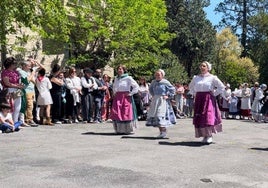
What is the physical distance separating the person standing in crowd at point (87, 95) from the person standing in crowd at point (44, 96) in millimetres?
1679

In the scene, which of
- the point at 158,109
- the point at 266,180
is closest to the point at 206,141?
the point at 158,109

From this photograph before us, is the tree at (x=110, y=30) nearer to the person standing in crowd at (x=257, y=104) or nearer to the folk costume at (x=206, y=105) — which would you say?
the person standing in crowd at (x=257, y=104)

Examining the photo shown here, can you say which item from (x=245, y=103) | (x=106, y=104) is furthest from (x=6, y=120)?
(x=245, y=103)

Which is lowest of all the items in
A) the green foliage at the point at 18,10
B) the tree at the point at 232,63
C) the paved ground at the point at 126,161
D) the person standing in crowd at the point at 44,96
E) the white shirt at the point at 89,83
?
the paved ground at the point at 126,161

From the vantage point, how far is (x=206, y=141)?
35.2ft

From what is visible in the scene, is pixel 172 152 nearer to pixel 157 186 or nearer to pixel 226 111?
pixel 157 186

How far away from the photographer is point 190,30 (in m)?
50.0

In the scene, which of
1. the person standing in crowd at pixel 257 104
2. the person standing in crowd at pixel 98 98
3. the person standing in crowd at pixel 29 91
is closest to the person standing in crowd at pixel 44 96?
the person standing in crowd at pixel 29 91

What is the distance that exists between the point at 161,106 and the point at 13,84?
12.7 feet

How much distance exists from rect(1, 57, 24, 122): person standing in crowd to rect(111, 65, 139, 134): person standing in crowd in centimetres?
250

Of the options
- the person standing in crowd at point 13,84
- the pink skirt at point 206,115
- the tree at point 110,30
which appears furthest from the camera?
the tree at point 110,30

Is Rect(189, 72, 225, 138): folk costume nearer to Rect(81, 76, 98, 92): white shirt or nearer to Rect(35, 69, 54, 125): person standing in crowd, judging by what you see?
Rect(35, 69, 54, 125): person standing in crowd

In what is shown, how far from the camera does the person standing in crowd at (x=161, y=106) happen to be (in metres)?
11.5

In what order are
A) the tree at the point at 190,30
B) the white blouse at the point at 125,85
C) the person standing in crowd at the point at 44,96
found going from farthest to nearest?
the tree at the point at 190,30 < the person standing in crowd at the point at 44,96 < the white blouse at the point at 125,85
